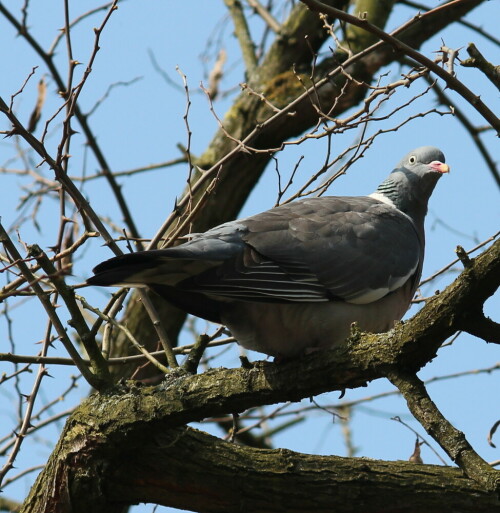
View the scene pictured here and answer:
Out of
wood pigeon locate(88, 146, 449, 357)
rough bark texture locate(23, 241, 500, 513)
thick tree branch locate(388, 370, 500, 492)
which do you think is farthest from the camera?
wood pigeon locate(88, 146, 449, 357)

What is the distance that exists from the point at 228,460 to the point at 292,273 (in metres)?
0.97

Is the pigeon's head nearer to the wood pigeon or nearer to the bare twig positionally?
the wood pigeon

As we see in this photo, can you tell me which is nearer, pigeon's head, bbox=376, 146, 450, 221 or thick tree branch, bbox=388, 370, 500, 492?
thick tree branch, bbox=388, 370, 500, 492

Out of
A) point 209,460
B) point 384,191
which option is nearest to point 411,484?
point 209,460

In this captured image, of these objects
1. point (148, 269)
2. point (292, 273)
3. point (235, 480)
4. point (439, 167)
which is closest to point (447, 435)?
point (235, 480)

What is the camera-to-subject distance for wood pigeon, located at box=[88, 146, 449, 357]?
12.3 ft

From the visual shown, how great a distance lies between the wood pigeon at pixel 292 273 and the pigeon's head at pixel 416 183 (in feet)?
1.60

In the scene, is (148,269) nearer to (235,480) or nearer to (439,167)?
(235,480)

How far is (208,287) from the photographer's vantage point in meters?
3.76

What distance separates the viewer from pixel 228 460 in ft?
11.1

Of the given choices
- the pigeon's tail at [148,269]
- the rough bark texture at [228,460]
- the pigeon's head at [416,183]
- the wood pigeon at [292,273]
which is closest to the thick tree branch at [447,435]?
the rough bark texture at [228,460]

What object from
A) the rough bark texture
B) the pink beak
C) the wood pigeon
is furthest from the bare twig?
the pink beak

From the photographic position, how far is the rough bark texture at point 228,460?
315 cm

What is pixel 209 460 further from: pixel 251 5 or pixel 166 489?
pixel 251 5
